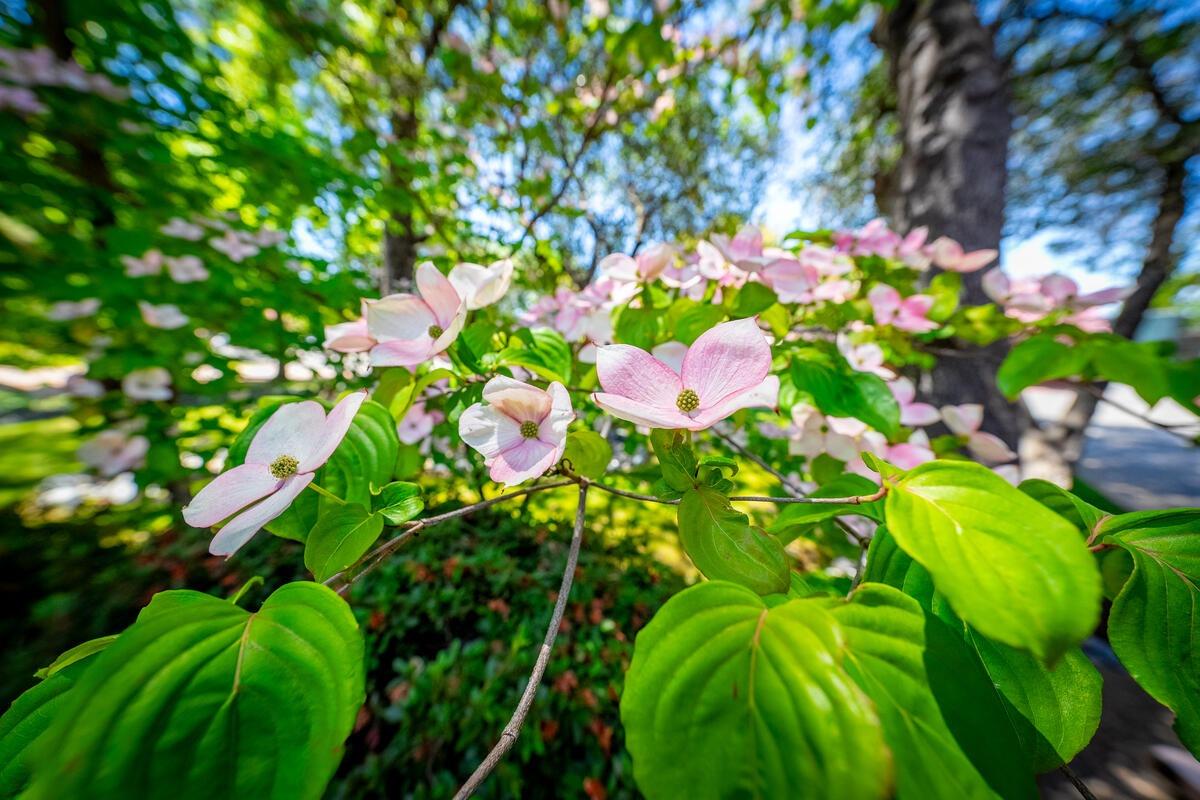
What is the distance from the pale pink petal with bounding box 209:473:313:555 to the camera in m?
0.33

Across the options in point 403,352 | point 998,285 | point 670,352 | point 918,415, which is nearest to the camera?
point 403,352

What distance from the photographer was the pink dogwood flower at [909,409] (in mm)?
783

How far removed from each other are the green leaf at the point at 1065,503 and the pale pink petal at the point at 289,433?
28.9 inches

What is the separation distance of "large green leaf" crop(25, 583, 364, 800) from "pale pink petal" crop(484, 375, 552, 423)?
200 millimetres

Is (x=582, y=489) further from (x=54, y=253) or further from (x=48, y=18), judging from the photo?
(x=48, y=18)

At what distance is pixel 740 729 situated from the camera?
245 mm

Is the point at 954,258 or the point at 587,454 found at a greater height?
the point at 954,258

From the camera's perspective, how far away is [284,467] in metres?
0.40

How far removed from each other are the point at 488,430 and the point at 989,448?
969 mm

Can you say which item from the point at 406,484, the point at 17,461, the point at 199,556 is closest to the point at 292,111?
the point at 17,461

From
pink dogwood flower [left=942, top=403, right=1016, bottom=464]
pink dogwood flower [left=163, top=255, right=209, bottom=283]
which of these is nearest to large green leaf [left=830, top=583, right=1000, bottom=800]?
pink dogwood flower [left=942, top=403, right=1016, bottom=464]

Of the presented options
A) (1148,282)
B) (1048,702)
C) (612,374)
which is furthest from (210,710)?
(1148,282)

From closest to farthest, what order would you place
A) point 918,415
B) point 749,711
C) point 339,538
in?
point 749,711
point 339,538
point 918,415

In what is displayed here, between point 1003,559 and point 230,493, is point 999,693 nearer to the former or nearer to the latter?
point 1003,559
